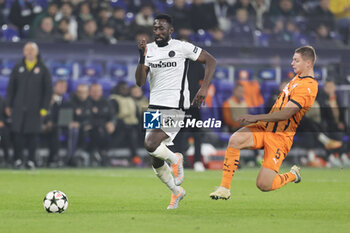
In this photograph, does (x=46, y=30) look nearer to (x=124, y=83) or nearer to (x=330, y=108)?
(x=124, y=83)

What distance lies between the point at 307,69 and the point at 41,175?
7.63m

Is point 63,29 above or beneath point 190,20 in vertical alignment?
beneath

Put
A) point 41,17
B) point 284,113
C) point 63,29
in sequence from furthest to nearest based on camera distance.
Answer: point 41,17 → point 63,29 → point 284,113

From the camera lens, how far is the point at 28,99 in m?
17.6

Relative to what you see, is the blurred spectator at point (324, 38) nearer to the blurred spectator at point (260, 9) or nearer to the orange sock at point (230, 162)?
the blurred spectator at point (260, 9)

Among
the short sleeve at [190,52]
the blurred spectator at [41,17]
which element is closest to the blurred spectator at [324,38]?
the blurred spectator at [41,17]

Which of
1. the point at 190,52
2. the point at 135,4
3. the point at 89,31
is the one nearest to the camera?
the point at 190,52

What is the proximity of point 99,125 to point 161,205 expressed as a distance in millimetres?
9229

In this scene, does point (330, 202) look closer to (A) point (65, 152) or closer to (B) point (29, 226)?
(B) point (29, 226)

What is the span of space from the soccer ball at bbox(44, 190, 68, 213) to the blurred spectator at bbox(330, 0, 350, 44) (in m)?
15.3

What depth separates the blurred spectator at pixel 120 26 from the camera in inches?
801

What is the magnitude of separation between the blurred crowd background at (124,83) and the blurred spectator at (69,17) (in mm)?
25

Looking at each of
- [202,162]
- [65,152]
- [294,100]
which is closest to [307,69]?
[294,100]

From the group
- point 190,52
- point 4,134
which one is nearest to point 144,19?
point 4,134
